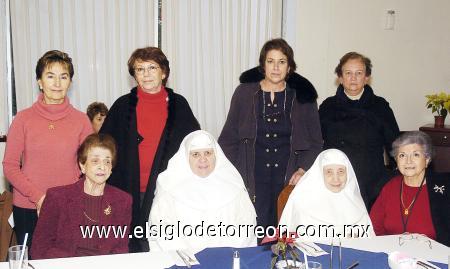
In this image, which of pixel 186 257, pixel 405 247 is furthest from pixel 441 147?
pixel 186 257

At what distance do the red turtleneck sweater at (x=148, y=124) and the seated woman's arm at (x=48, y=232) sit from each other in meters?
0.67

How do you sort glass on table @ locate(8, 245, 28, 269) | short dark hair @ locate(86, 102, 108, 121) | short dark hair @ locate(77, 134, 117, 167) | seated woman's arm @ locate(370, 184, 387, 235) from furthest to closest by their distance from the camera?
short dark hair @ locate(86, 102, 108, 121), seated woman's arm @ locate(370, 184, 387, 235), short dark hair @ locate(77, 134, 117, 167), glass on table @ locate(8, 245, 28, 269)

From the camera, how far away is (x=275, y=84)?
3.49 m

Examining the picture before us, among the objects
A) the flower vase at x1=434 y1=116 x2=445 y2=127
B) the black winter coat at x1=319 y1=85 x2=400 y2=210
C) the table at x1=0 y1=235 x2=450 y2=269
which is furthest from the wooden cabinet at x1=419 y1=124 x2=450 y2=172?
the table at x1=0 y1=235 x2=450 y2=269

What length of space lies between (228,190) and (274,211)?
0.62m

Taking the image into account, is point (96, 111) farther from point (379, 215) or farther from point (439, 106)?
point (439, 106)

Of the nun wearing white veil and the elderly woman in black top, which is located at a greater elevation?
the elderly woman in black top

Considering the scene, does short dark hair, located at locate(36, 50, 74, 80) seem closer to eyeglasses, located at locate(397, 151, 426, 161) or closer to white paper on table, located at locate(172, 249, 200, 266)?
white paper on table, located at locate(172, 249, 200, 266)

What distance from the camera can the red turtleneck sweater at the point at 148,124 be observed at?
320 cm

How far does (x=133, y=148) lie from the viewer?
3145 millimetres

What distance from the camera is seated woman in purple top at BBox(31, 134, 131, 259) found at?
2633 millimetres

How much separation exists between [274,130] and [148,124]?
0.85m

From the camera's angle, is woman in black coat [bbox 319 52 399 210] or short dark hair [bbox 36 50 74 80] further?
woman in black coat [bbox 319 52 399 210]

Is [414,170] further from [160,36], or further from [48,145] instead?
[160,36]
